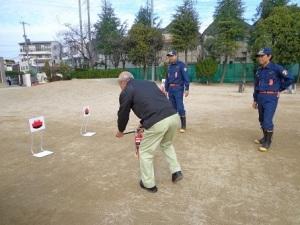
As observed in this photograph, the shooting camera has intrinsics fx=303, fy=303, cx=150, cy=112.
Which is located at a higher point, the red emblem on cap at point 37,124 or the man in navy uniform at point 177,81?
the man in navy uniform at point 177,81

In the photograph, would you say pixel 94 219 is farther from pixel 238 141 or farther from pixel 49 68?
pixel 49 68

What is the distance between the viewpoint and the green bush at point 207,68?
72.6ft

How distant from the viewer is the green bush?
871 inches

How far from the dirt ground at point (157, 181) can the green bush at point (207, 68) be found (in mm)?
15399

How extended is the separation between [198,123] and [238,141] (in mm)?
1873

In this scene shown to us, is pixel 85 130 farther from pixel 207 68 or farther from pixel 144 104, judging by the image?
pixel 207 68

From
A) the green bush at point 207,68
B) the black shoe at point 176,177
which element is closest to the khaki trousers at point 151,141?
the black shoe at point 176,177

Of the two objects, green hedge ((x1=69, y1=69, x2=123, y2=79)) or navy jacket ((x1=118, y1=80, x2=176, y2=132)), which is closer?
navy jacket ((x1=118, y1=80, x2=176, y2=132))

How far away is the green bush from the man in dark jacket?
19119 mm

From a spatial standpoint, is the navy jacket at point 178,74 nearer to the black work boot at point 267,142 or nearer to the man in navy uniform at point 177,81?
the man in navy uniform at point 177,81

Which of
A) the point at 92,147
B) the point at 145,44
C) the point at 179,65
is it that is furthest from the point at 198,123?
the point at 145,44

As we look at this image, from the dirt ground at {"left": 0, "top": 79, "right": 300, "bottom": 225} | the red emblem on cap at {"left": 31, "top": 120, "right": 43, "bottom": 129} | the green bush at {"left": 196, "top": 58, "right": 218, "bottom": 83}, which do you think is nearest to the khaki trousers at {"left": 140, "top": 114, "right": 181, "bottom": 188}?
the dirt ground at {"left": 0, "top": 79, "right": 300, "bottom": 225}

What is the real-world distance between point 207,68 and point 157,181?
19005 mm

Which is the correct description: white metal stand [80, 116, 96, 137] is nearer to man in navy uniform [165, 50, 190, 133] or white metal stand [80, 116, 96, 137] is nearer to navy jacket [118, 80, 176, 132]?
man in navy uniform [165, 50, 190, 133]
